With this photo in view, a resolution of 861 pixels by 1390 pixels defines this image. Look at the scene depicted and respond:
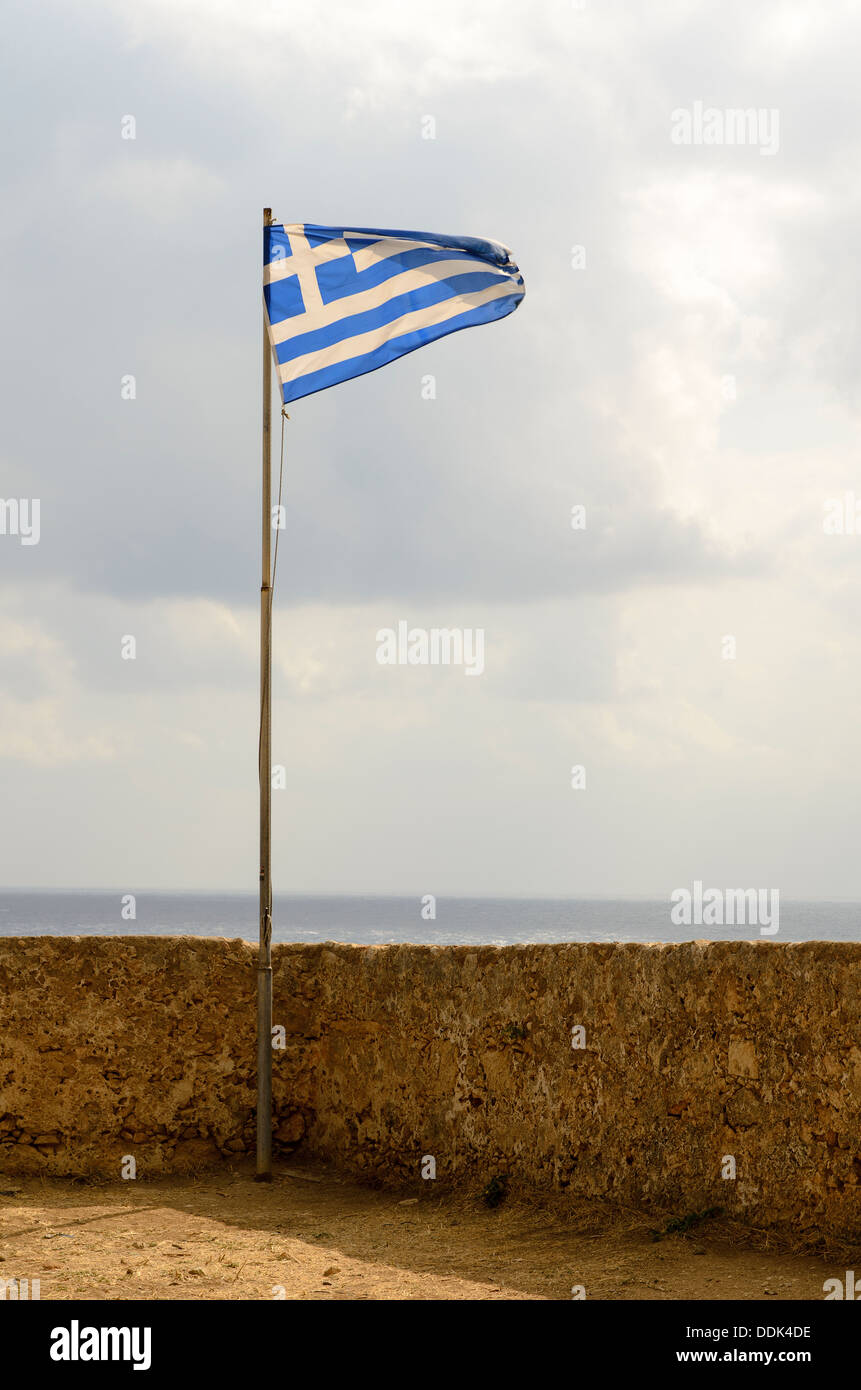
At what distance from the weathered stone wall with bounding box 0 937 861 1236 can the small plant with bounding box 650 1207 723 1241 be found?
4 centimetres

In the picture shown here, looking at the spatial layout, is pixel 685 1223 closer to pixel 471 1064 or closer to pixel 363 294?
pixel 471 1064

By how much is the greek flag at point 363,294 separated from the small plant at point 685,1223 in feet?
13.8

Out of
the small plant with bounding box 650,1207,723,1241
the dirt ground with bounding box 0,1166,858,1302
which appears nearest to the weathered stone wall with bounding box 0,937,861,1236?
the small plant with bounding box 650,1207,723,1241

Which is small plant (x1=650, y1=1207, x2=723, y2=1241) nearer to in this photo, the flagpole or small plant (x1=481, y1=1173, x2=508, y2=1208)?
small plant (x1=481, y1=1173, x2=508, y2=1208)

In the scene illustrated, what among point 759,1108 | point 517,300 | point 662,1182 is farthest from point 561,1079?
point 517,300

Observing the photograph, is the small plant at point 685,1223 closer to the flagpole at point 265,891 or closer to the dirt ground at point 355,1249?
the dirt ground at point 355,1249

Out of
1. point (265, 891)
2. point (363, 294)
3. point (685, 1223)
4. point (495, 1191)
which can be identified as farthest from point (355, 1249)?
point (363, 294)

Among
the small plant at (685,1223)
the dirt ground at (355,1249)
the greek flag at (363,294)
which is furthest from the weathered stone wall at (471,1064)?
the greek flag at (363,294)

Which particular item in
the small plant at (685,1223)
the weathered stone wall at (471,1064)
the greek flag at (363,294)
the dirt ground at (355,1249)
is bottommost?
the dirt ground at (355,1249)

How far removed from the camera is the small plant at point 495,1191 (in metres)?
5.43

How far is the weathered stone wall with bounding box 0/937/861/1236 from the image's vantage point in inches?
183
